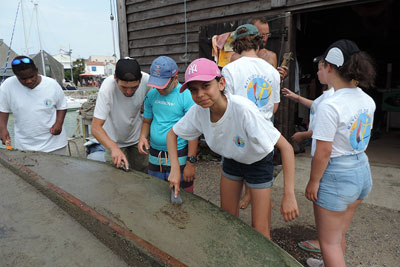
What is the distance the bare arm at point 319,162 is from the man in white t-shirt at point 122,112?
1.37 m

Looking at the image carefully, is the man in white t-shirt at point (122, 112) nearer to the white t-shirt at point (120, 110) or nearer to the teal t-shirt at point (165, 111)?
the white t-shirt at point (120, 110)

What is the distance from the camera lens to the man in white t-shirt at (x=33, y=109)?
2.81 meters

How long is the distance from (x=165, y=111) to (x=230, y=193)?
900 mm

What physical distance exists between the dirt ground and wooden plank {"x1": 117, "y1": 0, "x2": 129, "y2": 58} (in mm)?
4431

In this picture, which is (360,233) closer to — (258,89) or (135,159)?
(258,89)

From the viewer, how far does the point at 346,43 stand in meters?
1.61

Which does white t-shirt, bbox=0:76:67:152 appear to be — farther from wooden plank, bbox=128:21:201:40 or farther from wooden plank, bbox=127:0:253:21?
wooden plank, bbox=127:0:253:21

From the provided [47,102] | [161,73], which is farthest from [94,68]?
[161,73]

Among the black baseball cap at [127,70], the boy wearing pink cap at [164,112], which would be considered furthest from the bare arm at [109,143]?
the black baseball cap at [127,70]

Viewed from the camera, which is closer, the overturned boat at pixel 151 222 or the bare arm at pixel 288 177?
the overturned boat at pixel 151 222

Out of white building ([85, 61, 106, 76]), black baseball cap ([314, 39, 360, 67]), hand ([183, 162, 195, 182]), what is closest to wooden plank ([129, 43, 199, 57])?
hand ([183, 162, 195, 182])

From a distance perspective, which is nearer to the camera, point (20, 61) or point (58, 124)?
point (20, 61)

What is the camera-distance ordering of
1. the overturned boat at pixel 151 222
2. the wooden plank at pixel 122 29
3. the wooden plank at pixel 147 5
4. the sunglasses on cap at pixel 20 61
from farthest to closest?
the wooden plank at pixel 122 29 < the wooden plank at pixel 147 5 < the sunglasses on cap at pixel 20 61 < the overturned boat at pixel 151 222

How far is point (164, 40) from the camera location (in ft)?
18.5
